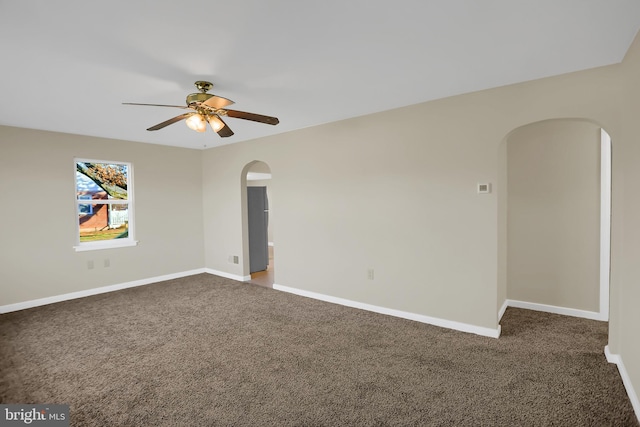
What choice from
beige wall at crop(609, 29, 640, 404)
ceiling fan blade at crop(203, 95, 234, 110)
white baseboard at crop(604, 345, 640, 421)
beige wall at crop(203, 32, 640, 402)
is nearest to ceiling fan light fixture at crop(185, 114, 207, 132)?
ceiling fan blade at crop(203, 95, 234, 110)

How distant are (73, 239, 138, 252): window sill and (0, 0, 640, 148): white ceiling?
7.27 ft

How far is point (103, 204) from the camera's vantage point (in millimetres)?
5207

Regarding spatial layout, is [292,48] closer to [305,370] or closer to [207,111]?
[207,111]

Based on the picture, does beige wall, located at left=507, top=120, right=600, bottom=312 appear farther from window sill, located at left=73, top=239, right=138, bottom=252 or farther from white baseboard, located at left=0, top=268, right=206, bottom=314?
window sill, located at left=73, top=239, right=138, bottom=252

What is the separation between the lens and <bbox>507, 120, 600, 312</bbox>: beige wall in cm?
355

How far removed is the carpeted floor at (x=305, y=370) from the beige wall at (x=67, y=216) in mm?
687

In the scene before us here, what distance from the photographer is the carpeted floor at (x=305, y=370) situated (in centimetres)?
210

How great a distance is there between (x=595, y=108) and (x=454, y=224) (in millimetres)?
1491

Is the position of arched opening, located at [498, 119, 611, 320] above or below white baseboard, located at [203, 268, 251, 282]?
above

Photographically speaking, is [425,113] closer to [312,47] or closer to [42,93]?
[312,47]

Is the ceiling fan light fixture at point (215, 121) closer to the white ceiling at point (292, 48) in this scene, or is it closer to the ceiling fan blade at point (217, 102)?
the ceiling fan blade at point (217, 102)

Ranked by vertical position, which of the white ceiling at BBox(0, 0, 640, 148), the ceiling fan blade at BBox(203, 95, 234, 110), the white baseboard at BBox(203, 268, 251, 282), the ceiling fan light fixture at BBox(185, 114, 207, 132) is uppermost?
the white ceiling at BBox(0, 0, 640, 148)

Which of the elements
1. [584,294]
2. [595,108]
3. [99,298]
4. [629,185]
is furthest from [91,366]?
[584,294]

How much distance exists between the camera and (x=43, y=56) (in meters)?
2.25
